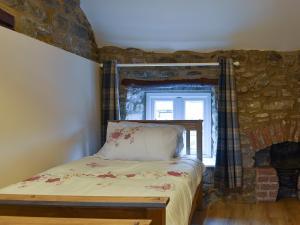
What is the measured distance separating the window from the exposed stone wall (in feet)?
3.10

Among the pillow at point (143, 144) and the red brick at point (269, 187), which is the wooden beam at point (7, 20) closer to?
the pillow at point (143, 144)

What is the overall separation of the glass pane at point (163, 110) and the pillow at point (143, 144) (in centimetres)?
112

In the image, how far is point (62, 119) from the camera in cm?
357

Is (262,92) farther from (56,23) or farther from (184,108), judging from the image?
(56,23)

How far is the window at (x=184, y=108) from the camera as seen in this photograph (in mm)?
4812

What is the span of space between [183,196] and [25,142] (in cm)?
127

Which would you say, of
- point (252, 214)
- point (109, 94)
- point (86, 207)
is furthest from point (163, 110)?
point (86, 207)

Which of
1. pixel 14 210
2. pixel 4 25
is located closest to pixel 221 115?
pixel 4 25

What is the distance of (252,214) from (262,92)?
4.46ft

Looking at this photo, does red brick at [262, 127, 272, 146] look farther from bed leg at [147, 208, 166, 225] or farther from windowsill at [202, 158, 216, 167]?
bed leg at [147, 208, 166, 225]

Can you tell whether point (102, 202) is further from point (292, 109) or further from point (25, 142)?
point (292, 109)

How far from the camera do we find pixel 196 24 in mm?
4160

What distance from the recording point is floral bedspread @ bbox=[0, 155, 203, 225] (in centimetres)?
232

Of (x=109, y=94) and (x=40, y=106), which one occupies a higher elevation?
(x=109, y=94)
